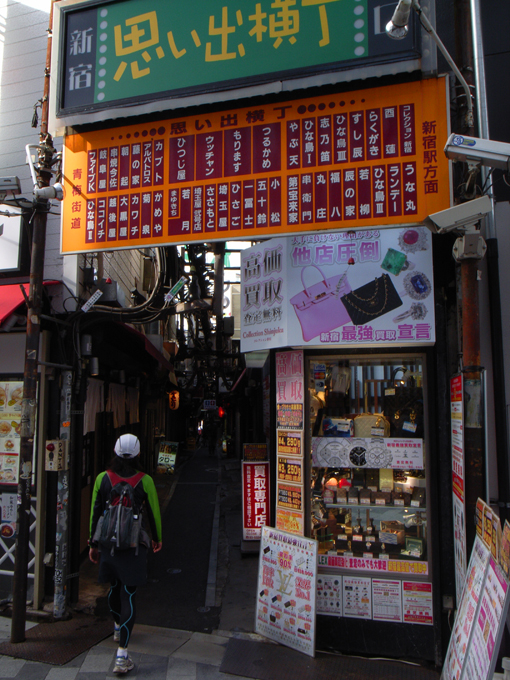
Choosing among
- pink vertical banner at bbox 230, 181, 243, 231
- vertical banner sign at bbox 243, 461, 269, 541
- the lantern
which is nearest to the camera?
pink vertical banner at bbox 230, 181, 243, 231

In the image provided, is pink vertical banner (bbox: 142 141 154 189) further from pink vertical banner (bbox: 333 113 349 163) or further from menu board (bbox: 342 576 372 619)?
menu board (bbox: 342 576 372 619)

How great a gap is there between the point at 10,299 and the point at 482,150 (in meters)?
5.72

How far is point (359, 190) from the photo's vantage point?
5.07 m

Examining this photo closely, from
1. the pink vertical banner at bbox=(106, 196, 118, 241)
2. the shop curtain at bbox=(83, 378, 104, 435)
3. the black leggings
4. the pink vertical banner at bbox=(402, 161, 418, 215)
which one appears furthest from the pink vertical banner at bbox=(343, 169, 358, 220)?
the shop curtain at bbox=(83, 378, 104, 435)

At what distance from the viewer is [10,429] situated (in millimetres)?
7043

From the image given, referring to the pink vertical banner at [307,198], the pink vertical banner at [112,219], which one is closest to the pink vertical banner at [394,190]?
the pink vertical banner at [307,198]

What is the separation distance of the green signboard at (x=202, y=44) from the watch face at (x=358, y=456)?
4326 mm

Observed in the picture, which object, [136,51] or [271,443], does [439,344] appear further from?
[136,51]

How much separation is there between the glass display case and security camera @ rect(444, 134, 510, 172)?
248 centimetres

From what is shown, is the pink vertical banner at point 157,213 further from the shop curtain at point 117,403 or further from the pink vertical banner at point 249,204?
the shop curtain at point 117,403

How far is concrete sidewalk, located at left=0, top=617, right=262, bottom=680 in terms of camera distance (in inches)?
191

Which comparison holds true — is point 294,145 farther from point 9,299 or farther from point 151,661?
point 151,661

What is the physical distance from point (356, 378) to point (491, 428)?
1656mm

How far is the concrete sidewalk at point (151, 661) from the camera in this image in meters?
4.86
